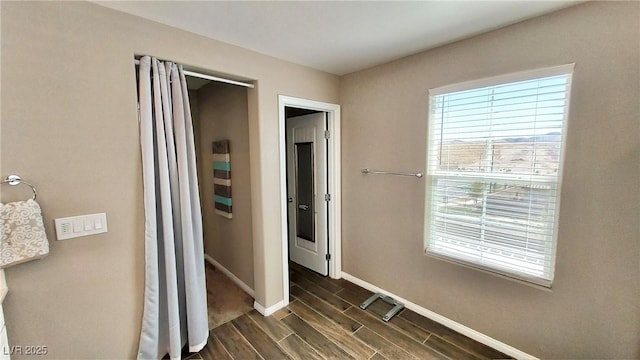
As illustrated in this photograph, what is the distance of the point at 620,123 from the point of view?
153 centimetres

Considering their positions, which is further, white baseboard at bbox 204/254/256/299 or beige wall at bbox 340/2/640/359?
white baseboard at bbox 204/254/256/299

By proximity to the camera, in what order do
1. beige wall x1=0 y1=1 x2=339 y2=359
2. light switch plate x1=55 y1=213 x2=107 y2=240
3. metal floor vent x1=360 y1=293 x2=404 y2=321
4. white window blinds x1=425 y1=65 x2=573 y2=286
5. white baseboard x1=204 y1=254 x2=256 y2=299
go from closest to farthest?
beige wall x1=0 y1=1 x2=339 y2=359
light switch plate x1=55 y1=213 x2=107 y2=240
white window blinds x1=425 y1=65 x2=573 y2=286
metal floor vent x1=360 y1=293 x2=404 y2=321
white baseboard x1=204 y1=254 x2=256 y2=299

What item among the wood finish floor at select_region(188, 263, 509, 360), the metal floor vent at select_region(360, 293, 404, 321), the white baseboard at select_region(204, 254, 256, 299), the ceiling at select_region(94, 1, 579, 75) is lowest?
the wood finish floor at select_region(188, 263, 509, 360)

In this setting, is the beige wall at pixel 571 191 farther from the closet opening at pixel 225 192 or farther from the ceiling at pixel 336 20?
the closet opening at pixel 225 192

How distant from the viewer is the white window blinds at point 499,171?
1.76 metres

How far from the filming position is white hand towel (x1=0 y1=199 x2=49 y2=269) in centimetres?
129

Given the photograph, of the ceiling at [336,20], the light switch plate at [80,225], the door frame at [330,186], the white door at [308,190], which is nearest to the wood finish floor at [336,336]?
the door frame at [330,186]

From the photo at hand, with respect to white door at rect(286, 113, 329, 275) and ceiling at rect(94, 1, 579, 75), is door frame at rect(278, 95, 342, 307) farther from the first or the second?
ceiling at rect(94, 1, 579, 75)

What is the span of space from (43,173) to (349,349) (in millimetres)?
2384

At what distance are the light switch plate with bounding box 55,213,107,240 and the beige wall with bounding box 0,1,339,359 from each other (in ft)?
0.12

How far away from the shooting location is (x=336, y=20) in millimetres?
1794

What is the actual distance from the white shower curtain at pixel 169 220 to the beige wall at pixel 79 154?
0.24 feet

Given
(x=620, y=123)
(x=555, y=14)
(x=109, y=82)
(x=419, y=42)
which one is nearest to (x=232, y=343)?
(x=109, y=82)

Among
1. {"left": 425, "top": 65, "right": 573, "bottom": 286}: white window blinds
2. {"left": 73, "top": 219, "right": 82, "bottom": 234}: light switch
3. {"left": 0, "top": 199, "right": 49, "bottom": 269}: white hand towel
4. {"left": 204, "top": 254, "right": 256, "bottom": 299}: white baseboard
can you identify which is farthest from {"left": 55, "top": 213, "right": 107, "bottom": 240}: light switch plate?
{"left": 425, "top": 65, "right": 573, "bottom": 286}: white window blinds
